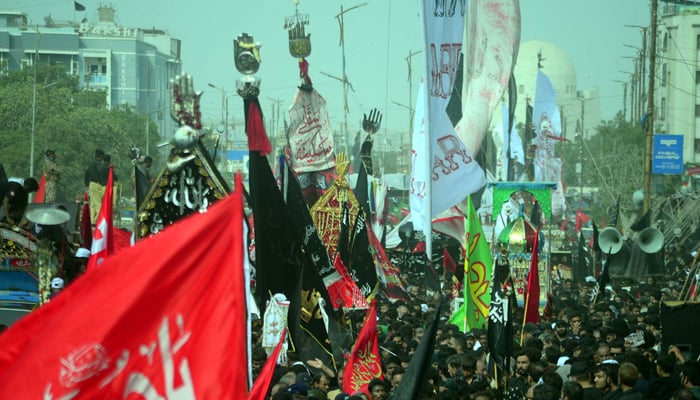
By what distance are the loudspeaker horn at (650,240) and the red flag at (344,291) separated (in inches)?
544

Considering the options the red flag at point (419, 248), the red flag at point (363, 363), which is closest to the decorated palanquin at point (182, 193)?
the red flag at point (363, 363)

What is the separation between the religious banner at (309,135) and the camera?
76.5ft

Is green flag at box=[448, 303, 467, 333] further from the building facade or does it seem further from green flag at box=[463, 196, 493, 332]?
the building facade

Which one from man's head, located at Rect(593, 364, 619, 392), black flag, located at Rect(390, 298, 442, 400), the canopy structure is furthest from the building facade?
black flag, located at Rect(390, 298, 442, 400)

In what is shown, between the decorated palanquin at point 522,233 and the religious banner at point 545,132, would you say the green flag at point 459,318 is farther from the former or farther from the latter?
the religious banner at point 545,132

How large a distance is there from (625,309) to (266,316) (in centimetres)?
840

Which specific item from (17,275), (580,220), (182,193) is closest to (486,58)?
(182,193)

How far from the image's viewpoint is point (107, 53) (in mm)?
102438

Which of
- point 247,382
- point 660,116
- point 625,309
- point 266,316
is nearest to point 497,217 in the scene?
point 625,309

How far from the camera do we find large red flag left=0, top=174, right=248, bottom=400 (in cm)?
584

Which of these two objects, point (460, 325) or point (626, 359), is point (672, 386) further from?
point (460, 325)

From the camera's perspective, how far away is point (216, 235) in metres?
6.15

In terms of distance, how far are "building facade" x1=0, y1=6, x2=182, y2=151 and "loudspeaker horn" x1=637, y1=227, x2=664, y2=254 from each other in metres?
64.7

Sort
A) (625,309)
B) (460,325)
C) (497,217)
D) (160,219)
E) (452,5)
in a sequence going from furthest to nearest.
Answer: (497,217) < (625,309) < (460,325) < (452,5) < (160,219)
